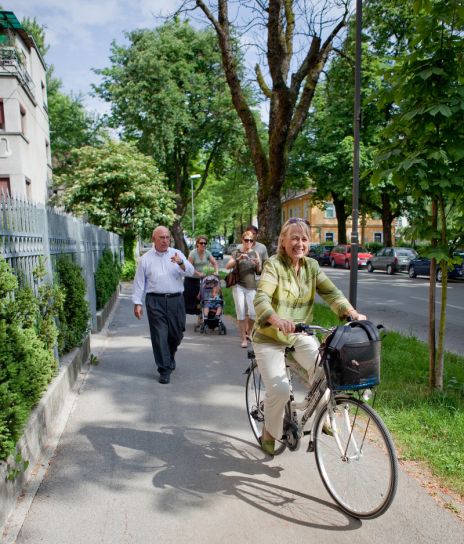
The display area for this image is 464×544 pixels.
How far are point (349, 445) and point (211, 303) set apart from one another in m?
6.50

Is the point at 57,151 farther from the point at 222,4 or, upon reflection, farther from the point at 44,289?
the point at 44,289

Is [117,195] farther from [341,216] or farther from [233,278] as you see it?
[341,216]

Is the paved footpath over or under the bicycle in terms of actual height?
under

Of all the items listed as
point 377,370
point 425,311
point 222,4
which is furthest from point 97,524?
point 425,311

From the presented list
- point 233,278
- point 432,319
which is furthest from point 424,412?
point 233,278

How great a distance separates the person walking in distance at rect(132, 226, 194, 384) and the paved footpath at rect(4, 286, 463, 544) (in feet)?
2.50

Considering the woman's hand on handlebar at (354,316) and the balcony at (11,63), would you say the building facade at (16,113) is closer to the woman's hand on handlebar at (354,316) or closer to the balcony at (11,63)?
the balcony at (11,63)

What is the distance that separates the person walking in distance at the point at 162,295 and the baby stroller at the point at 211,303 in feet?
10.1

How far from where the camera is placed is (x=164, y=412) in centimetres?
526

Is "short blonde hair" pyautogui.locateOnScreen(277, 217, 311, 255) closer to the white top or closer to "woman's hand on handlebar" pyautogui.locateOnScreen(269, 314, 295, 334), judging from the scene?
"woman's hand on handlebar" pyautogui.locateOnScreen(269, 314, 295, 334)

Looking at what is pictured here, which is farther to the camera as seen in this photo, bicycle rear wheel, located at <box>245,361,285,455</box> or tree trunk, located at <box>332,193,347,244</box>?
tree trunk, located at <box>332,193,347,244</box>

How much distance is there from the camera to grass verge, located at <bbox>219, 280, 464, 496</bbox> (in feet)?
13.0

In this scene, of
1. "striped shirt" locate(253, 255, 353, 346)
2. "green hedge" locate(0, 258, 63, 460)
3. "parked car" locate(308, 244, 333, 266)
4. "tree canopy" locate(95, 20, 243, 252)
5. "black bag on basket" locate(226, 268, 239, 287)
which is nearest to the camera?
"green hedge" locate(0, 258, 63, 460)

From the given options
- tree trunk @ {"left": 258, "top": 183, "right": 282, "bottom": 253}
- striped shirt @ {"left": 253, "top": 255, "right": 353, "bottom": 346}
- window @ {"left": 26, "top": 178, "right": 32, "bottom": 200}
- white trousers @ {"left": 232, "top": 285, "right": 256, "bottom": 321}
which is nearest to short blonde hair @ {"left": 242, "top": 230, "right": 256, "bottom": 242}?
white trousers @ {"left": 232, "top": 285, "right": 256, "bottom": 321}
